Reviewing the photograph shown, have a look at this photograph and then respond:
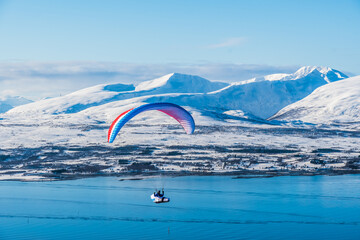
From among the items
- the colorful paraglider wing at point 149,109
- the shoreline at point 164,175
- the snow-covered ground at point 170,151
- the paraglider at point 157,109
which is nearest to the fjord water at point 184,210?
the paraglider at point 157,109

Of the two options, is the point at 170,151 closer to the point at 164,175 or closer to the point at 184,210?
the point at 164,175

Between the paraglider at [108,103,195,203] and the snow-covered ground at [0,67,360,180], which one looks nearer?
the paraglider at [108,103,195,203]

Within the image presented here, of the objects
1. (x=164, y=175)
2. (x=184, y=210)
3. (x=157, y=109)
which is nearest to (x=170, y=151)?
(x=164, y=175)

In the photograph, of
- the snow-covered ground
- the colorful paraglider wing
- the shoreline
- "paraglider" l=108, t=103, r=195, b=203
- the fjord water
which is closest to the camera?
the fjord water

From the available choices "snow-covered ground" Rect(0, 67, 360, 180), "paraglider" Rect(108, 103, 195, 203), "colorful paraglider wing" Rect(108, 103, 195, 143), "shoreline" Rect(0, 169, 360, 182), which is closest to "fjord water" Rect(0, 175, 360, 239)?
"paraglider" Rect(108, 103, 195, 203)

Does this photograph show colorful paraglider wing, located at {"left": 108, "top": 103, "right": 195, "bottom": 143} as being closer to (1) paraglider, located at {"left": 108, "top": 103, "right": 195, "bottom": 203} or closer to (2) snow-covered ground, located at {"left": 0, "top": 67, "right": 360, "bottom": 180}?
(1) paraglider, located at {"left": 108, "top": 103, "right": 195, "bottom": 203}

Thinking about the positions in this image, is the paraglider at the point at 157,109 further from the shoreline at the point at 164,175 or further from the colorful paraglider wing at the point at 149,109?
the shoreline at the point at 164,175
